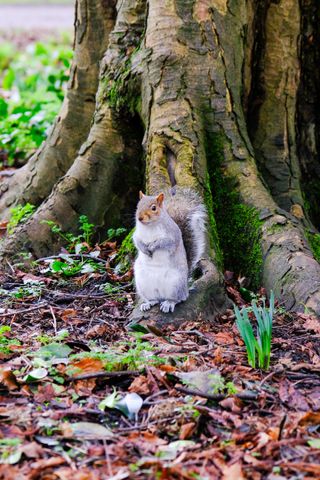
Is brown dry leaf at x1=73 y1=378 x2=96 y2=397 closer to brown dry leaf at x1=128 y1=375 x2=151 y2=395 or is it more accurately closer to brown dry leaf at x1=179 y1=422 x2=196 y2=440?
brown dry leaf at x1=128 y1=375 x2=151 y2=395

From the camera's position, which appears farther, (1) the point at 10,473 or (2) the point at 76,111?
(2) the point at 76,111

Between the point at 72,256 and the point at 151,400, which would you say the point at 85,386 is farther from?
the point at 72,256

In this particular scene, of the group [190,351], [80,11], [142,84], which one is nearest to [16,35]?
[80,11]

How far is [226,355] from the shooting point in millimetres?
3754

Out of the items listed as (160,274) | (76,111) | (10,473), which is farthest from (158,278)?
(76,111)

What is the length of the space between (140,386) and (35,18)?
17.3m

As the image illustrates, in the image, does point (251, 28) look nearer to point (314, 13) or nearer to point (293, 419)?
point (314, 13)

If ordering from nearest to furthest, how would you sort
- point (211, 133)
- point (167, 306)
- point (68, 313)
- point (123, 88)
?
point (167, 306), point (68, 313), point (211, 133), point (123, 88)

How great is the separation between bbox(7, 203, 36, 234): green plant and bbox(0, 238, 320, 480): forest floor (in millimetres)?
1324

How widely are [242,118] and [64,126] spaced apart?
5.38ft

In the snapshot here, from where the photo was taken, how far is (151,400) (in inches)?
128

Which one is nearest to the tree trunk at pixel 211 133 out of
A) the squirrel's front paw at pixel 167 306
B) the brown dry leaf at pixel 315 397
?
the squirrel's front paw at pixel 167 306

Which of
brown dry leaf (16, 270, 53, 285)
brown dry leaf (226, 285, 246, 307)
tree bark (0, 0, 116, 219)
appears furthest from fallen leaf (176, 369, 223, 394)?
tree bark (0, 0, 116, 219)

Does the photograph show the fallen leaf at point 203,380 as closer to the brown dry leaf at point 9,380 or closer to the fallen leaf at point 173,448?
the fallen leaf at point 173,448
